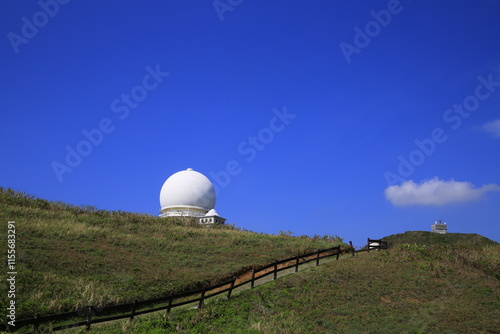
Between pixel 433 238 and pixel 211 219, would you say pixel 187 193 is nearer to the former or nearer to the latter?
pixel 211 219

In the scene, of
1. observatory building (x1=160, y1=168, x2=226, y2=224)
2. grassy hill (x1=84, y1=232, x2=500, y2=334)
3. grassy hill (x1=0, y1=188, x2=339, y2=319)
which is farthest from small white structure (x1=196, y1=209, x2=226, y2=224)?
grassy hill (x1=84, y1=232, x2=500, y2=334)

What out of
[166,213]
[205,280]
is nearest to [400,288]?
[205,280]

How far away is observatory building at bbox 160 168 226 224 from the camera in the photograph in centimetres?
6388

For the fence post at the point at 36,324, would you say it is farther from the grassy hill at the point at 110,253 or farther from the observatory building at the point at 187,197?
the observatory building at the point at 187,197

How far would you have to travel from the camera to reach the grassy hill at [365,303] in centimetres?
1898

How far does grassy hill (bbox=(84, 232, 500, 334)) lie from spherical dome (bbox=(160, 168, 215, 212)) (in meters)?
37.9

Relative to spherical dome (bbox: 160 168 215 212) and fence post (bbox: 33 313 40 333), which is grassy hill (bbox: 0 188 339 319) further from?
spherical dome (bbox: 160 168 215 212)

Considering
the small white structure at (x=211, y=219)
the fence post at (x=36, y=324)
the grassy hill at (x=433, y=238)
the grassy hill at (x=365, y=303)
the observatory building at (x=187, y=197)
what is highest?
the observatory building at (x=187, y=197)

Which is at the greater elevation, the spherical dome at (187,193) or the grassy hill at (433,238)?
the spherical dome at (187,193)

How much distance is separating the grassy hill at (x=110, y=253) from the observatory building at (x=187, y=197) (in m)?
14.7

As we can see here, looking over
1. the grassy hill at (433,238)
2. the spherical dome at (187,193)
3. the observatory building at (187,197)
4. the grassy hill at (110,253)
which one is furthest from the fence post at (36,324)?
the spherical dome at (187,193)

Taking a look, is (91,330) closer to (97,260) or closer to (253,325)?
(253,325)

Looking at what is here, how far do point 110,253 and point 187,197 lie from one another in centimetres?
3388

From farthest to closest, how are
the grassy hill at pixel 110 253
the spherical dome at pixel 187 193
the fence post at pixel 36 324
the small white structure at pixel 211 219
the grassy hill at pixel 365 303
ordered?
1. the spherical dome at pixel 187 193
2. the small white structure at pixel 211 219
3. the grassy hill at pixel 110 253
4. the grassy hill at pixel 365 303
5. the fence post at pixel 36 324
